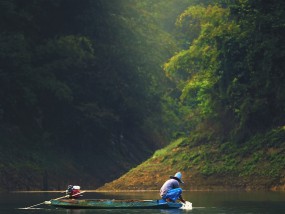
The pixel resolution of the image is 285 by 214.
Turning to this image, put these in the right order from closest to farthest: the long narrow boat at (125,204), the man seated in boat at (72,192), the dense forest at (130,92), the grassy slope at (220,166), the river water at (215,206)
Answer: the river water at (215,206) → the long narrow boat at (125,204) → the man seated in boat at (72,192) → the grassy slope at (220,166) → the dense forest at (130,92)

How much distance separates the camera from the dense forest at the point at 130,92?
73.1m

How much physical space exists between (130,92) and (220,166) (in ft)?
64.6

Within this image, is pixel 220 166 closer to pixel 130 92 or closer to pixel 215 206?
pixel 130 92

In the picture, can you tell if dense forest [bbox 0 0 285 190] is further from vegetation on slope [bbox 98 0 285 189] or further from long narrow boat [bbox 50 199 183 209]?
long narrow boat [bbox 50 199 183 209]

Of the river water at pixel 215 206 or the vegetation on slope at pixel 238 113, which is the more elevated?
the vegetation on slope at pixel 238 113

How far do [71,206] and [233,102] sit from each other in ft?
98.7

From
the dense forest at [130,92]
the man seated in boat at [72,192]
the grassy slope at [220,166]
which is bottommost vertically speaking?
the man seated in boat at [72,192]

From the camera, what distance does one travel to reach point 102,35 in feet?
290

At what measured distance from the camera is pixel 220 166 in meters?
72.1

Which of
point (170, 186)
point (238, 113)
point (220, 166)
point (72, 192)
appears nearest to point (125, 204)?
point (170, 186)

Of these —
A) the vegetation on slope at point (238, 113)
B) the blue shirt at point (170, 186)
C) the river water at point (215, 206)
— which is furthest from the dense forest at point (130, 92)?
the blue shirt at point (170, 186)

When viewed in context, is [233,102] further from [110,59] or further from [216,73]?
[110,59]

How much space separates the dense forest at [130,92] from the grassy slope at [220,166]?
10 cm

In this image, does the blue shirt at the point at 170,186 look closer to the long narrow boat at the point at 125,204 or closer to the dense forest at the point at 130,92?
the long narrow boat at the point at 125,204
